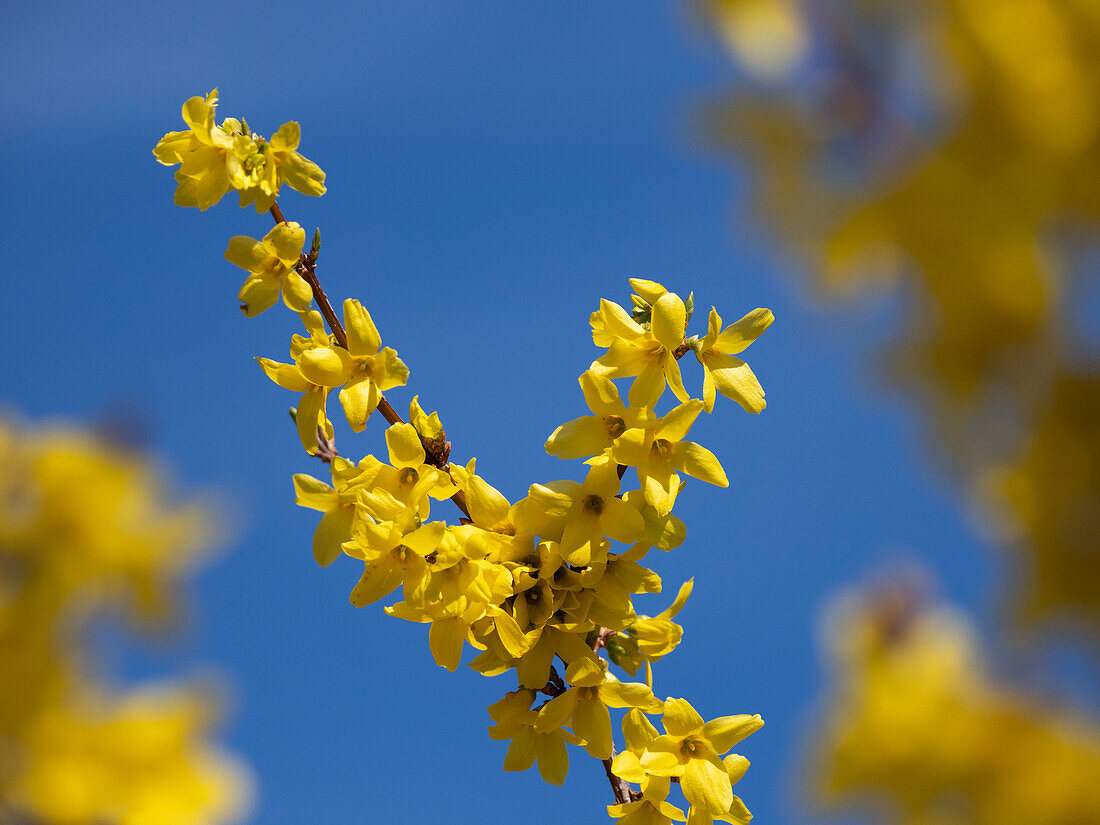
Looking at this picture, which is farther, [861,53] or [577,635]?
[577,635]

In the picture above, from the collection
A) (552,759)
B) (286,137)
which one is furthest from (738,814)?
(286,137)

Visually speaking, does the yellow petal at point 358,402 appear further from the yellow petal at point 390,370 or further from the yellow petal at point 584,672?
the yellow petal at point 584,672

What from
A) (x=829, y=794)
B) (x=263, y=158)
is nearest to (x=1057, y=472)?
(x=829, y=794)

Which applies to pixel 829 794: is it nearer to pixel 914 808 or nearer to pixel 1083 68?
pixel 914 808

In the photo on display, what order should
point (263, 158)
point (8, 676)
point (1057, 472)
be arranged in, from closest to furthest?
point (1057, 472) < point (8, 676) < point (263, 158)

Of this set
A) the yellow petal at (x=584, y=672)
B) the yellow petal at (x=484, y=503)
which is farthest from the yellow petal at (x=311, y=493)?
the yellow petal at (x=584, y=672)

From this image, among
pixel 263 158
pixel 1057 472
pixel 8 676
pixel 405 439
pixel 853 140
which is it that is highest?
pixel 263 158

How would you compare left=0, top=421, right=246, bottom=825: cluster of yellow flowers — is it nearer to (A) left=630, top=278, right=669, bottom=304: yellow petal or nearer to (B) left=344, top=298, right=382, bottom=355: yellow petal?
(B) left=344, top=298, right=382, bottom=355: yellow petal
